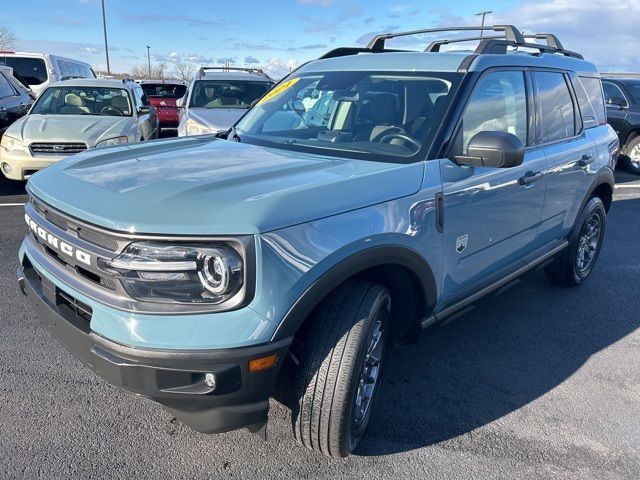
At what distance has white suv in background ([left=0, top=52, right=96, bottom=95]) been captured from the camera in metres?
13.1

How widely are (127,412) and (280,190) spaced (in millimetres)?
1537

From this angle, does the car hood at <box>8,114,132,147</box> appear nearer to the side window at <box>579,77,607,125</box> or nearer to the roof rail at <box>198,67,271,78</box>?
the roof rail at <box>198,67,271,78</box>

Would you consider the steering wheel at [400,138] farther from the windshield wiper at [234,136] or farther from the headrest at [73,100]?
the headrest at [73,100]

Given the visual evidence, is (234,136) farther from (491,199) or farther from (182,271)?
(182,271)

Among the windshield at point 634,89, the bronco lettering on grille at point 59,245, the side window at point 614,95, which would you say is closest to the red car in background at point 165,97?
A: the side window at point 614,95

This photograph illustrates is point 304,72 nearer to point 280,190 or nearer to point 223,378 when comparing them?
point 280,190

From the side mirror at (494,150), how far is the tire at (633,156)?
9.79 meters

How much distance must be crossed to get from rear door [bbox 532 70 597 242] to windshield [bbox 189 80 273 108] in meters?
6.11

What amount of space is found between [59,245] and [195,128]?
5.85 metres

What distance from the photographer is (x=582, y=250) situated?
4.89 metres

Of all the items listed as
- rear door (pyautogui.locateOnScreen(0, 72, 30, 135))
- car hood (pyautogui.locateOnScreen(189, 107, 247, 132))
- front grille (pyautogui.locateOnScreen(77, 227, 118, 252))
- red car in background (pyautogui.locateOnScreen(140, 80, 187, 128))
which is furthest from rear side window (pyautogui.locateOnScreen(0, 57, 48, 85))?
front grille (pyautogui.locateOnScreen(77, 227, 118, 252))

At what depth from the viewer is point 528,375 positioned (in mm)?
3406

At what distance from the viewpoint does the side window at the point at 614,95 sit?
36.2ft

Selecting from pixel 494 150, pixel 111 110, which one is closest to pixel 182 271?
pixel 494 150
